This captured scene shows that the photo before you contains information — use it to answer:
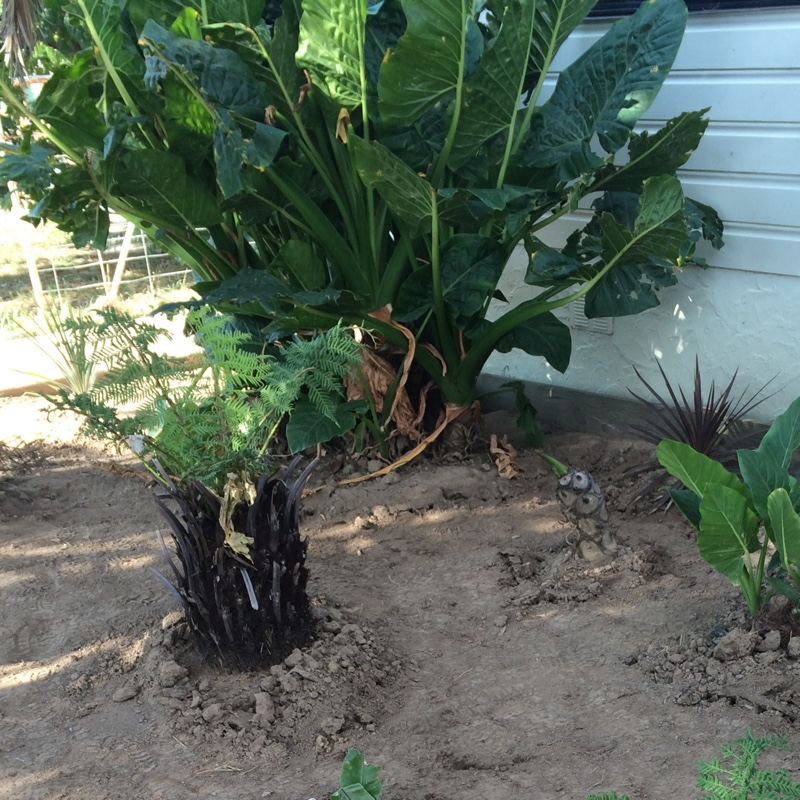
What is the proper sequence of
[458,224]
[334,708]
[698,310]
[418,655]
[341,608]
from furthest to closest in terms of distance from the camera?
1. [698,310]
2. [458,224]
3. [341,608]
4. [418,655]
5. [334,708]

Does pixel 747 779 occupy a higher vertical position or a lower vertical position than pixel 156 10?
lower

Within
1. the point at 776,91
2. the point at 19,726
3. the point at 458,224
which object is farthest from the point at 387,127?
the point at 19,726

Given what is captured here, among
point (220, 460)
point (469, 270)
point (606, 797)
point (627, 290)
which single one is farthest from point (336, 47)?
point (606, 797)

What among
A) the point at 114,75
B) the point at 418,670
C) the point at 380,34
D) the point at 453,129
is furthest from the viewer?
the point at 380,34

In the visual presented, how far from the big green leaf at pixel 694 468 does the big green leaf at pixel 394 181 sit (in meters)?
1.48

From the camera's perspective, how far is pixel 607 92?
12.8 ft

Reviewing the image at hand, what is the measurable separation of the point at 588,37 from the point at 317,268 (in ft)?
5.65

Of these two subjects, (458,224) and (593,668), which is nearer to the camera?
(593,668)

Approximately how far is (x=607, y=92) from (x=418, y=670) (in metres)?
2.46

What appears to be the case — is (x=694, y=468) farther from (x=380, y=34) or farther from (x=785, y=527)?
(x=380, y=34)

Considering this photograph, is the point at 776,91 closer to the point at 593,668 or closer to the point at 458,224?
the point at 458,224

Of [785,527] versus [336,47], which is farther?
[336,47]

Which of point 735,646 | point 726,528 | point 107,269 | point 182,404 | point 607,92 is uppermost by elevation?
point 607,92

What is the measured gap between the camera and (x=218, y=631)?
2918 millimetres
